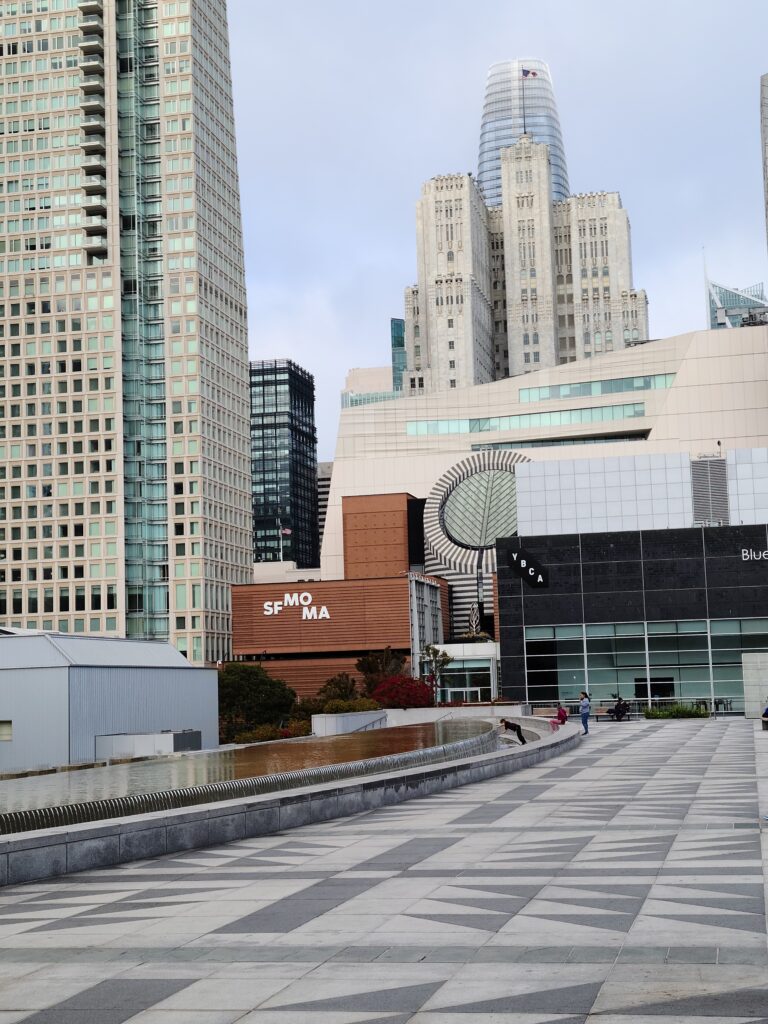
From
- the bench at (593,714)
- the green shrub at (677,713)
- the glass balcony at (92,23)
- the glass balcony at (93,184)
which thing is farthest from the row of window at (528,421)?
the green shrub at (677,713)

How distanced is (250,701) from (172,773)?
73.3m

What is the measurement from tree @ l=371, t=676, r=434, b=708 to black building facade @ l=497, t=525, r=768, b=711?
31.5ft

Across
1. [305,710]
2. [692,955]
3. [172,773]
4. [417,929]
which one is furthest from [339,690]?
[692,955]

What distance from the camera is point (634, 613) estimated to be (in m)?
93.9

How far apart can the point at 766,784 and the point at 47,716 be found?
4221 cm

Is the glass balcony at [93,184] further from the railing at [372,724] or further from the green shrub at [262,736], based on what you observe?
the green shrub at [262,736]

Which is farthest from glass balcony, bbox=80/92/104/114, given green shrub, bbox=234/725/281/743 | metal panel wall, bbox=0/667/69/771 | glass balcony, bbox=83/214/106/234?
green shrub, bbox=234/725/281/743

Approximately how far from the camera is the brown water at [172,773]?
22922mm

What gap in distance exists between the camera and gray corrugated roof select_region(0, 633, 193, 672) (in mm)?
65312

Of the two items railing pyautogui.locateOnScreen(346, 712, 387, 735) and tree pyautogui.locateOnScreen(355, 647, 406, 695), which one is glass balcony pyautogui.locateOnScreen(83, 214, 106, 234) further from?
railing pyautogui.locateOnScreen(346, 712, 387, 735)

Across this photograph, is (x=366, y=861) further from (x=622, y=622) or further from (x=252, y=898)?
(x=622, y=622)

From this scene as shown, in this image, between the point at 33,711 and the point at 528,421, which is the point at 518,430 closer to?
the point at 528,421

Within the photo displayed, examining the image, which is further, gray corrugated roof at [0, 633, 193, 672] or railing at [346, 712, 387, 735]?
railing at [346, 712, 387, 735]

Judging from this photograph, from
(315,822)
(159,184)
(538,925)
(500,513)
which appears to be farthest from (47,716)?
(159,184)
